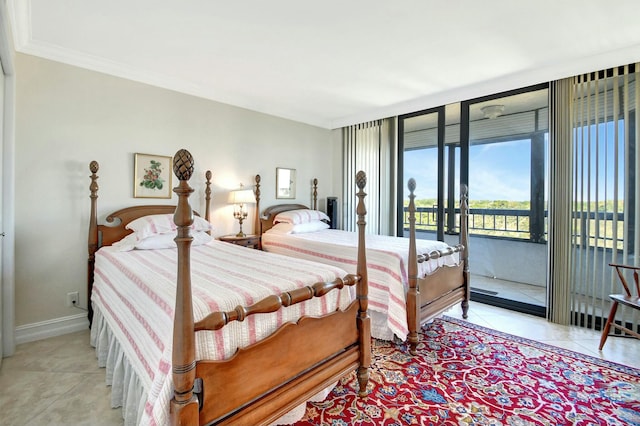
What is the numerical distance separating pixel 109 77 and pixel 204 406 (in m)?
3.27

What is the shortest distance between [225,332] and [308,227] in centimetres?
285

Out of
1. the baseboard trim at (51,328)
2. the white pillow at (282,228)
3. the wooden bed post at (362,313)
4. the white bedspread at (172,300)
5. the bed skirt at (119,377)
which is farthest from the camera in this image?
the white pillow at (282,228)

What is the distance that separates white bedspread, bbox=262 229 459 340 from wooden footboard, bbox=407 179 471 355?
6 centimetres

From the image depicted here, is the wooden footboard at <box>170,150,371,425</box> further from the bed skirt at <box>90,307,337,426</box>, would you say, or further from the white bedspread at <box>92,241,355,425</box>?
the bed skirt at <box>90,307,337,426</box>

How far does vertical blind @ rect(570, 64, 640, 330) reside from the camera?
276cm

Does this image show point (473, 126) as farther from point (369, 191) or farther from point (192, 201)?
point (192, 201)

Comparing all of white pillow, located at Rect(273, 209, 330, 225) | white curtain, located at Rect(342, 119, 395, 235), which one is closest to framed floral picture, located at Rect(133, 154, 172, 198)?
white pillow, located at Rect(273, 209, 330, 225)

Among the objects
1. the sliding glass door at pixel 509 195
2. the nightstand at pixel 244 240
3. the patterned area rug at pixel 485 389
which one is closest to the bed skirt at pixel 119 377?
the patterned area rug at pixel 485 389

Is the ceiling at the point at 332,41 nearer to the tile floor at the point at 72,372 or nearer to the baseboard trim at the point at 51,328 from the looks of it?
the baseboard trim at the point at 51,328

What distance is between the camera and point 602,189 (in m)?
2.88

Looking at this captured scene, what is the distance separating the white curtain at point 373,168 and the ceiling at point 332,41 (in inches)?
41.4

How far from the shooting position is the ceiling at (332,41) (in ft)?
7.16

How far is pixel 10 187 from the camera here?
241 centimetres

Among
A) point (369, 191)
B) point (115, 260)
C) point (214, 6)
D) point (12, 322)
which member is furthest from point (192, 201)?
point (369, 191)
